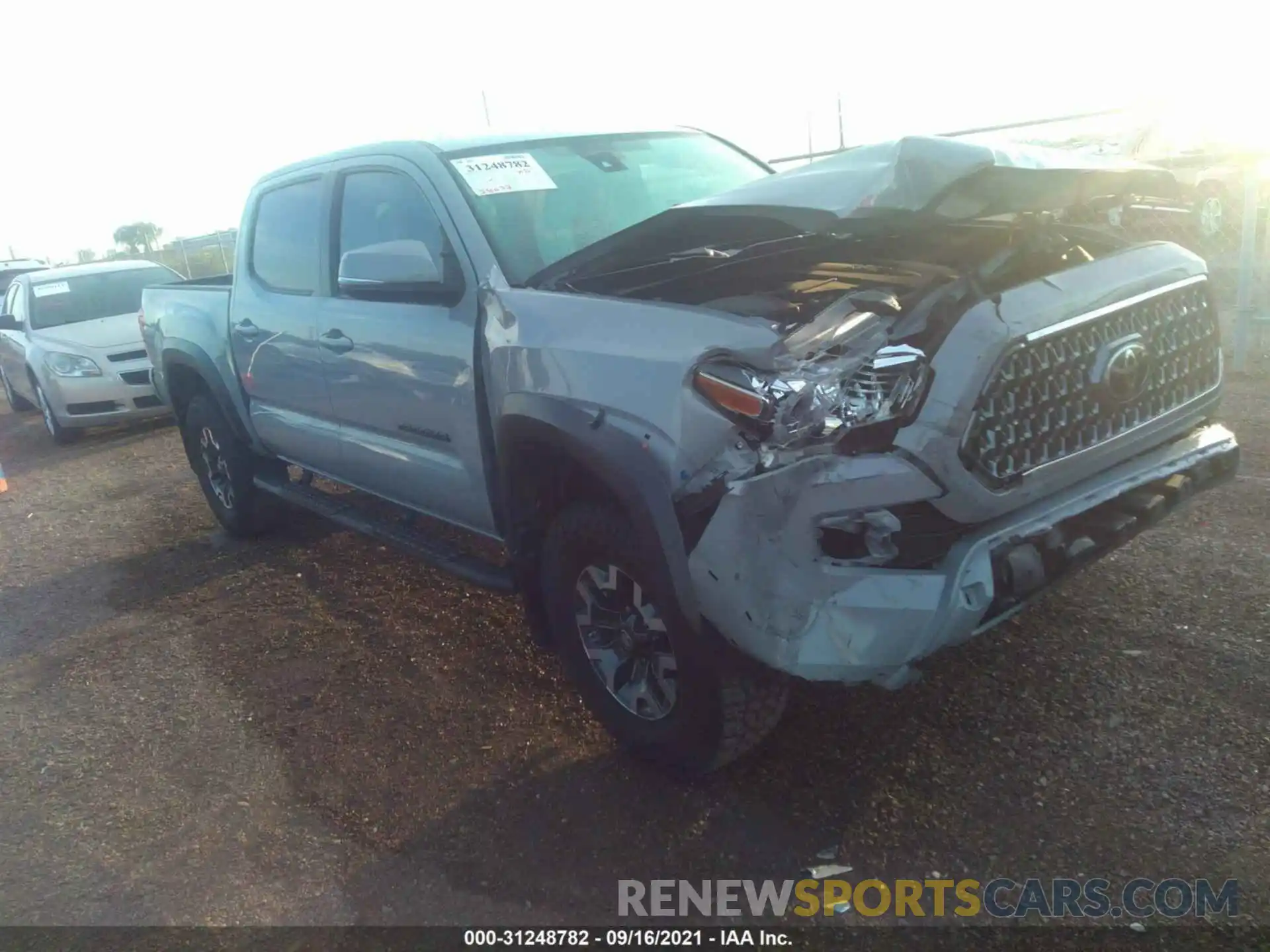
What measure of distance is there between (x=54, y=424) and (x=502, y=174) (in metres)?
8.43

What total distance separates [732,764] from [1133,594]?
180 cm

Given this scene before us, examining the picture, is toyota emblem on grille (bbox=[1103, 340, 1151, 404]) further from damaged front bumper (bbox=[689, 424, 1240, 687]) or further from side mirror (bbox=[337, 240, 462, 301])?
side mirror (bbox=[337, 240, 462, 301])

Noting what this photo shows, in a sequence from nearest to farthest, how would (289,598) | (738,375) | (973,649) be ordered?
(738,375)
(973,649)
(289,598)

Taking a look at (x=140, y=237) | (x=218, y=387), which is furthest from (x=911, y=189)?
(x=140, y=237)

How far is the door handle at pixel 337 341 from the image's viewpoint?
13.9ft

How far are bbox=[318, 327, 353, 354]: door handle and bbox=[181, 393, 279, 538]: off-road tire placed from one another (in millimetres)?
1572

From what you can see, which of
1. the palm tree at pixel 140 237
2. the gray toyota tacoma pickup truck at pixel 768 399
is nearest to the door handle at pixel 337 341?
the gray toyota tacoma pickup truck at pixel 768 399

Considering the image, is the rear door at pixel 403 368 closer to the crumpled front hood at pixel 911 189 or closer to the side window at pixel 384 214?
the side window at pixel 384 214

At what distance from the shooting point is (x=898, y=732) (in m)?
3.26

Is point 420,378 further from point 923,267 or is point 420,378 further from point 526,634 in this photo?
point 923,267

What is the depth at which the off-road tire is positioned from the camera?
5.81 meters

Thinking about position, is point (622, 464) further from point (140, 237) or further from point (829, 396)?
point (140, 237)

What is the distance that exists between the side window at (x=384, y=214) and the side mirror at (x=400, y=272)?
0.26 ft

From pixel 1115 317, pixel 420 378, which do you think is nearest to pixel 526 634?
pixel 420 378
